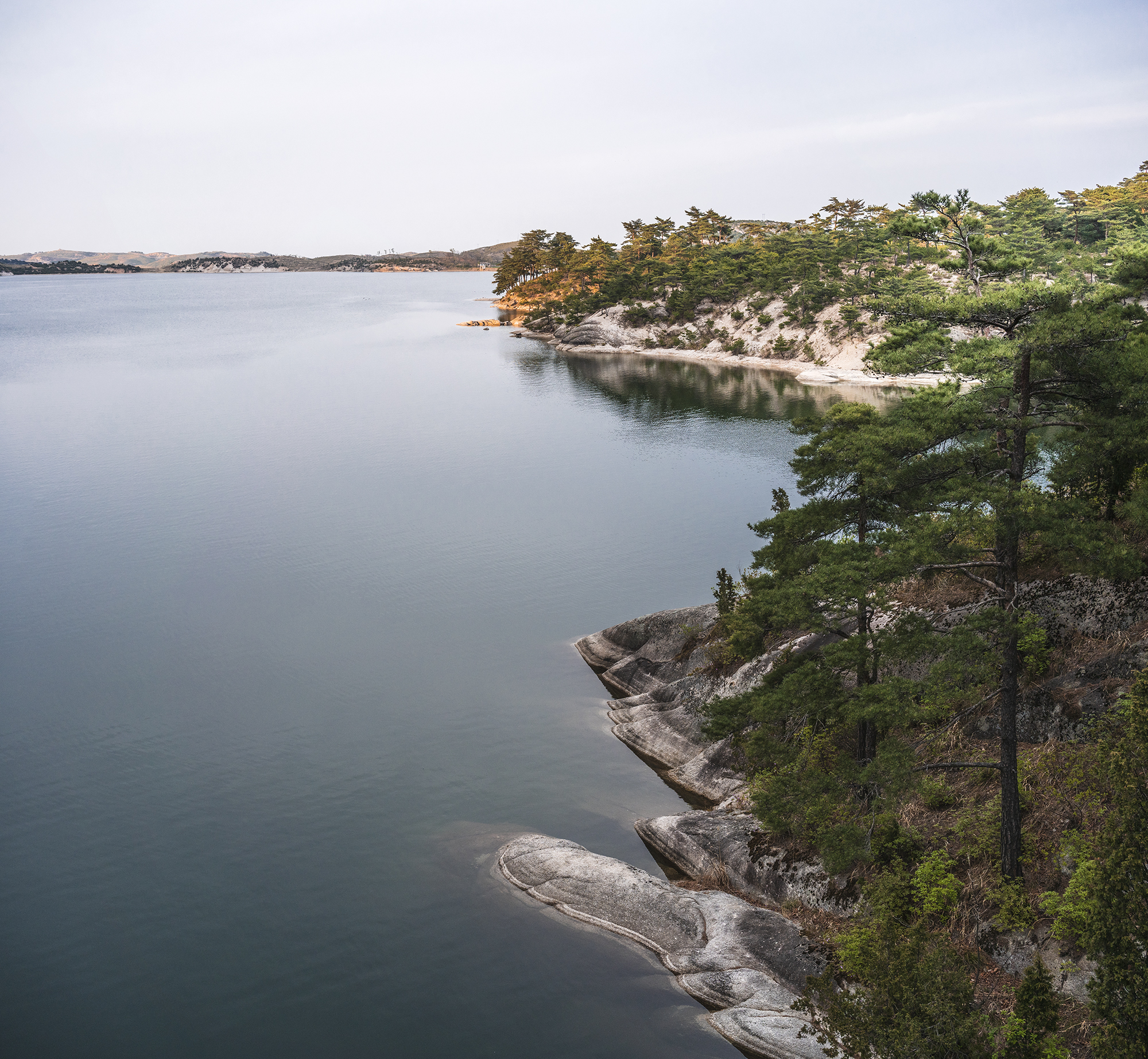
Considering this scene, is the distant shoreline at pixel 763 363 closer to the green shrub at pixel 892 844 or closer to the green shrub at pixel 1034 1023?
the green shrub at pixel 892 844

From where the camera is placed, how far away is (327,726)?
2631cm

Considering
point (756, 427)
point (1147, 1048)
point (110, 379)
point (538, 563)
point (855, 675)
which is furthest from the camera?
point (110, 379)

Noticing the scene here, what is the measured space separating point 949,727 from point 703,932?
608 cm

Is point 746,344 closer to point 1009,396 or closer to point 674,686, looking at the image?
point 674,686

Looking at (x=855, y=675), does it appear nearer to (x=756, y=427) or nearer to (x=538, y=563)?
(x=538, y=563)

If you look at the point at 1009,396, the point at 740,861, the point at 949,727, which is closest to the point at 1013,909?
the point at 949,727

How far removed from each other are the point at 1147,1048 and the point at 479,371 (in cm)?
8821

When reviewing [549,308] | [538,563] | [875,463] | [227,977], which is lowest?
[227,977]

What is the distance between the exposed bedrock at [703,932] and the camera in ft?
49.4

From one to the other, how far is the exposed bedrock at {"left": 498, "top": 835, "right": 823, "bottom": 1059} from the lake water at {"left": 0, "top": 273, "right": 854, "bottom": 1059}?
1.47 ft

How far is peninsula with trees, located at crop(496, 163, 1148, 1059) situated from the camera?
11.8 metres

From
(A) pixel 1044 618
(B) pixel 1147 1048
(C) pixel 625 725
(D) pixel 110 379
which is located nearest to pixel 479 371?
(D) pixel 110 379

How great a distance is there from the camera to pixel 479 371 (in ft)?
307

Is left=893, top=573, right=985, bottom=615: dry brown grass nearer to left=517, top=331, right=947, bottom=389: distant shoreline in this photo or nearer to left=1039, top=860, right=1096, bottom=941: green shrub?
left=1039, top=860, right=1096, bottom=941: green shrub
